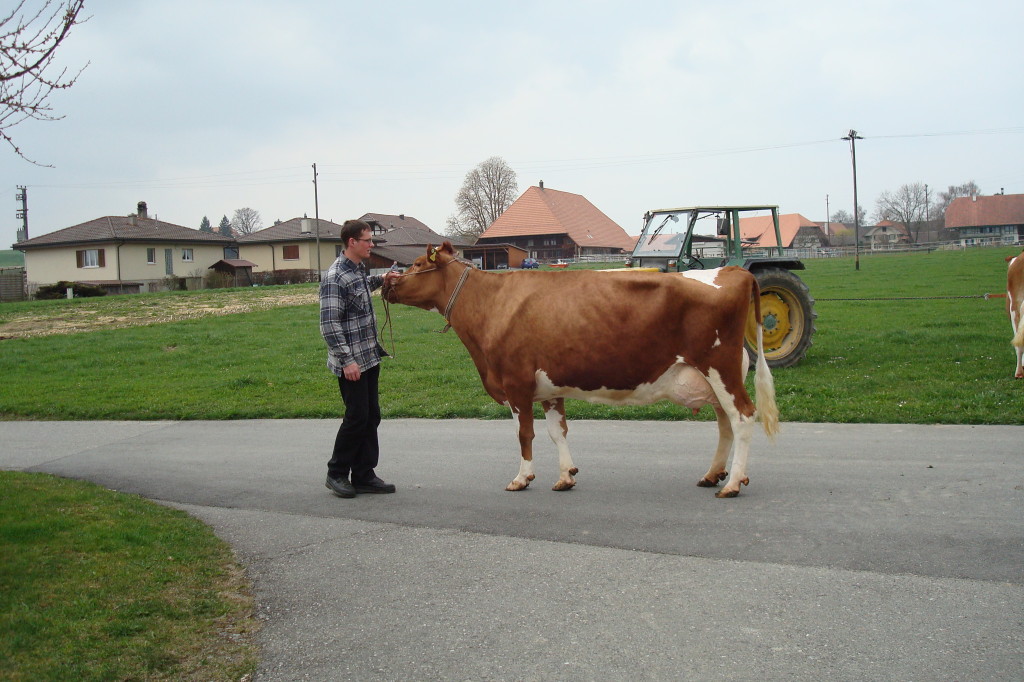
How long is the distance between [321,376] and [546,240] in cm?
6994

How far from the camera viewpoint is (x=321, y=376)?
1560 centimetres

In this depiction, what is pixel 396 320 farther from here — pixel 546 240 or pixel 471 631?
pixel 546 240

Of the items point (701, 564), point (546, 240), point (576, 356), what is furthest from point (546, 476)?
point (546, 240)

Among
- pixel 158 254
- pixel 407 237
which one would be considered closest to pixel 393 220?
pixel 407 237

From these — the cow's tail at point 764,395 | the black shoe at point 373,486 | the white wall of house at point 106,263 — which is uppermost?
the white wall of house at point 106,263

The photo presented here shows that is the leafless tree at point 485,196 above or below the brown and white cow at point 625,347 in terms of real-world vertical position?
above

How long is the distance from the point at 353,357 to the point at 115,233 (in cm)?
5945

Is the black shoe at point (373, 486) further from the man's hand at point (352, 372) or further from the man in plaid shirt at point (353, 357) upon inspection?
the man's hand at point (352, 372)

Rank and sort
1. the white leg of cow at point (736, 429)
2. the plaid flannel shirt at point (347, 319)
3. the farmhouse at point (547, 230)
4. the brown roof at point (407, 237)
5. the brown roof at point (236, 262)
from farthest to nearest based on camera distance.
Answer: the brown roof at point (407, 237) → the farmhouse at point (547, 230) → the brown roof at point (236, 262) → the plaid flannel shirt at point (347, 319) → the white leg of cow at point (736, 429)

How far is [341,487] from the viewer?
292 inches

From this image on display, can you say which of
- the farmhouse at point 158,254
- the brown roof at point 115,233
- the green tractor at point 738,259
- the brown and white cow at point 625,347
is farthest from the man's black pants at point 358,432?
the brown roof at point 115,233

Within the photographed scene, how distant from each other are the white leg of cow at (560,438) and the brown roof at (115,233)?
2315 inches

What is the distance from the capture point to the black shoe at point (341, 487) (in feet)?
24.2

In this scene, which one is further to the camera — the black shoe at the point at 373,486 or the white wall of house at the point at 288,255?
the white wall of house at the point at 288,255
